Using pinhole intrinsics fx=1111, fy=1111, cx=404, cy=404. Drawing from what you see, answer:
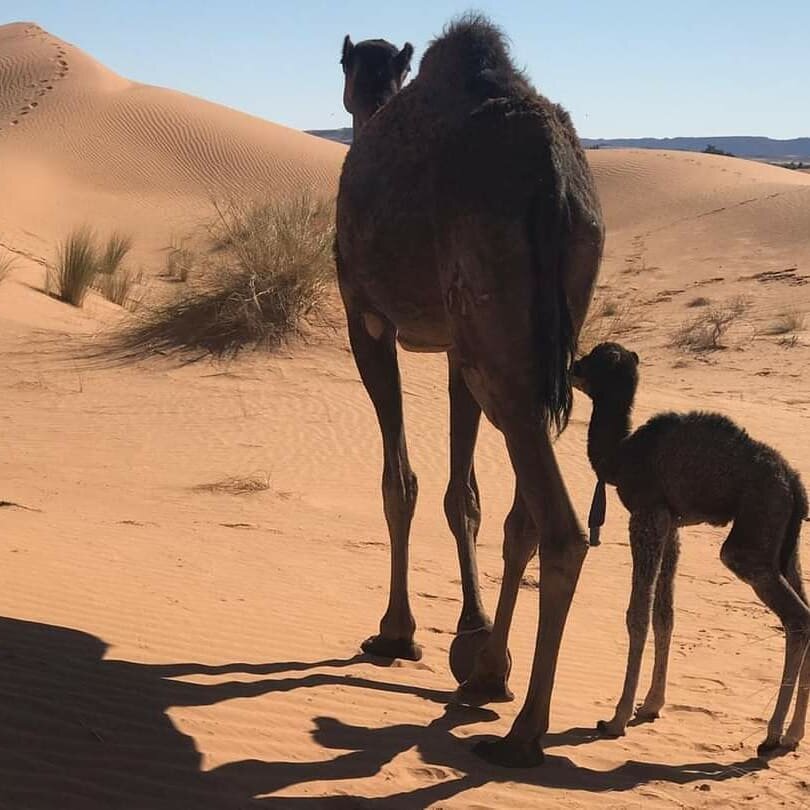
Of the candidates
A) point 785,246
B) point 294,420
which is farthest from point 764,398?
point 785,246

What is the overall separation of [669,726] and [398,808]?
67.2 inches

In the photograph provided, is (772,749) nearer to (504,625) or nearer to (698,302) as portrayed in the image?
(504,625)

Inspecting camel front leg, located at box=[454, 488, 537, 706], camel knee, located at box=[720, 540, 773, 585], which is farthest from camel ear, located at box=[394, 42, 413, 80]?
camel knee, located at box=[720, 540, 773, 585]

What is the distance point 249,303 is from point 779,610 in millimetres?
10738

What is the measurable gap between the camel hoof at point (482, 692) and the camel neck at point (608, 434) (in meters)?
1.06

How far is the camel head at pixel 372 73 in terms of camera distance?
6.32 metres

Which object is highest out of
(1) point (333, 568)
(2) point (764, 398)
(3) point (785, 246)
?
(3) point (785, 246)

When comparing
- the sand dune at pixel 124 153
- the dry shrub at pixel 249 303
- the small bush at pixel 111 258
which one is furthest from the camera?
the sand dune at pixel 124 153

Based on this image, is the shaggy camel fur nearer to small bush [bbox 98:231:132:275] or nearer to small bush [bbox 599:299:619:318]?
small bush [bbox 599:299:619:318]

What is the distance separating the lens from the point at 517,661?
586 cm

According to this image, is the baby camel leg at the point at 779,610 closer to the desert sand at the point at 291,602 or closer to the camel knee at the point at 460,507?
the desert sand at the point at 291,602

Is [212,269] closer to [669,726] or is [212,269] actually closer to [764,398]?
[764,398]

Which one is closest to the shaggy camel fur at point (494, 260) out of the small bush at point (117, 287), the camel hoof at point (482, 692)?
the camel hoof at point (482, 692)

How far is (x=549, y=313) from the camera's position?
415cm
